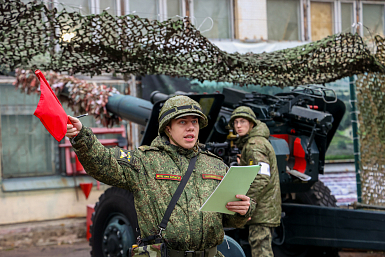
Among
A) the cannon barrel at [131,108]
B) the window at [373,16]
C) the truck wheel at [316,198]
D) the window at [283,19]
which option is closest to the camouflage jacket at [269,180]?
the truck wheel at [316,198]

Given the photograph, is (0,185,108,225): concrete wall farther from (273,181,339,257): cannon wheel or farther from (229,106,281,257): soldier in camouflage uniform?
(229,106,281,257): soldier in camouflage uniform

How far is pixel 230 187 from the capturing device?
2.25 metres

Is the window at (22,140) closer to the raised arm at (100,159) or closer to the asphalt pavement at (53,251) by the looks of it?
the asphalt pavement at (53,251)

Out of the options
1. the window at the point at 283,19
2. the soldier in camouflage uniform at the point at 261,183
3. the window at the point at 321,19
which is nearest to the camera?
the soldier in camouflage uniform at the point at 261,183

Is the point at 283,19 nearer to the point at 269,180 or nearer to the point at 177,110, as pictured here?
the point at 269,180

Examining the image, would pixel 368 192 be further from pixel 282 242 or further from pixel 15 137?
pixel 15 137

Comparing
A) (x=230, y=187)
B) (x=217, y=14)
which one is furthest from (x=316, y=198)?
(x=217, y=14)

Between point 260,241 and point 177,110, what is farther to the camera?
point 260,241

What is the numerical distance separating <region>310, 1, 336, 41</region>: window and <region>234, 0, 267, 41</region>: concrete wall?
1.41 metres

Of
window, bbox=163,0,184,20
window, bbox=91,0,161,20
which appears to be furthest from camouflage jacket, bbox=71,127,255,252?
window, bbox=163,0,184,20

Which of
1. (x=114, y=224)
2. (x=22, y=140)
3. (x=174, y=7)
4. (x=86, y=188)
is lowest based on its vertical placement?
(x=86, y=188)

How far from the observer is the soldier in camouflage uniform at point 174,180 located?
8.18 feet

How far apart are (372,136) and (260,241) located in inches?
107

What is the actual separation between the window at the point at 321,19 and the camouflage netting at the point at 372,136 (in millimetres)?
4328
